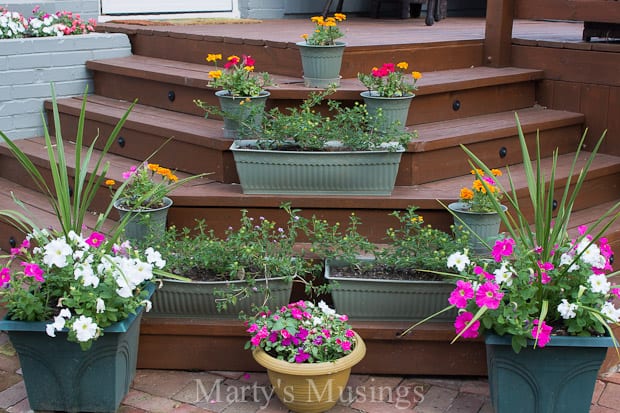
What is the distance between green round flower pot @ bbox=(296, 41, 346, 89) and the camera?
3.75m

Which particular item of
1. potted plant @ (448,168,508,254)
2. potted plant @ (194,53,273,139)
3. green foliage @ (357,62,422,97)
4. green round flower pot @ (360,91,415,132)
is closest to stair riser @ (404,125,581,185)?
green round flower pot @ (360,91,415,132)

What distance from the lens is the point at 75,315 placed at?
2725 mm

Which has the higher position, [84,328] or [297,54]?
[297,54]

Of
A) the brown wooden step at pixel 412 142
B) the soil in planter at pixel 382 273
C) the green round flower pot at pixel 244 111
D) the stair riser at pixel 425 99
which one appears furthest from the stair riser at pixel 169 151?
the soil in planter at pixel 382 273

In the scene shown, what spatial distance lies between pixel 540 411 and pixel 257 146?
1.45 metres

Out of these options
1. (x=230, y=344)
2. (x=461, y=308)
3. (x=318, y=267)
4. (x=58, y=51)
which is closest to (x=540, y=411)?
(x=461, y=308)

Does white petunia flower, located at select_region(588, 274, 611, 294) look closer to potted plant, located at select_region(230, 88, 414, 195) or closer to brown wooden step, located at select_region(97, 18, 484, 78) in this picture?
potted plant, located at select_region(230, 88, 414, 195)

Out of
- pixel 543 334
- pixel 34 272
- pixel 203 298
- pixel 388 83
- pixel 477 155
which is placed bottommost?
pixel 203 298

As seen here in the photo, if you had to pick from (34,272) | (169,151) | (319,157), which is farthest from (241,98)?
(34,272)

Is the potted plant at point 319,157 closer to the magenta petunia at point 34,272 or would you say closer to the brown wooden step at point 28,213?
the brown wooden step at point 28,213

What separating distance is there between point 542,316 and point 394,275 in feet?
2.10

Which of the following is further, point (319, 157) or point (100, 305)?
point (319, 157)

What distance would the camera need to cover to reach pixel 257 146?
134 inches

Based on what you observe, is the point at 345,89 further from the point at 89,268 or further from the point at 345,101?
the point at 89,268
